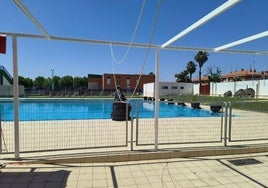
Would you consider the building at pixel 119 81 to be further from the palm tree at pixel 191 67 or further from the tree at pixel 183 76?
the palm tree at pixel 191 67

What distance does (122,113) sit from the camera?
985cm

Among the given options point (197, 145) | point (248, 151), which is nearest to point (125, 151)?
point (197, 145)

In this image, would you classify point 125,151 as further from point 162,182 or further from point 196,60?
point 196,60

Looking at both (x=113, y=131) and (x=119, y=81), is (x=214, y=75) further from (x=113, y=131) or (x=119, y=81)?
(x=113, y=131)

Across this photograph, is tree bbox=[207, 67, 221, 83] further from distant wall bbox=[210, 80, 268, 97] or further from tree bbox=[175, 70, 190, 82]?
distant wall bbox=[210, 80, 268, 97]

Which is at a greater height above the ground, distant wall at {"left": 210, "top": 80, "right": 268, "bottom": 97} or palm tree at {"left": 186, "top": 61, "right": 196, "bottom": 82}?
palm tree at {"left": 186, "top": 61, "right": 196, "bottom": 82}

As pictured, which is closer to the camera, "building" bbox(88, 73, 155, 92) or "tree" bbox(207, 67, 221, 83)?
"building" bbox(88, 73, 155, 92)

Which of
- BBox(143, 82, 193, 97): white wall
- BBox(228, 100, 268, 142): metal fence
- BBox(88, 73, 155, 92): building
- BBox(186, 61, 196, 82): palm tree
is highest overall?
BBox(186, 61, 196, 82): palm tree

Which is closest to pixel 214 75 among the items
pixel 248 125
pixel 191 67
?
pixel 191 67

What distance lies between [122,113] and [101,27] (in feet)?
12.5

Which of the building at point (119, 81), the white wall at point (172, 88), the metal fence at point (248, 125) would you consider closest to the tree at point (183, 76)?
the building at point (119, 81)

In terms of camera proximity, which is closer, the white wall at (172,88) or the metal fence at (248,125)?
the metal fence at (248,125)

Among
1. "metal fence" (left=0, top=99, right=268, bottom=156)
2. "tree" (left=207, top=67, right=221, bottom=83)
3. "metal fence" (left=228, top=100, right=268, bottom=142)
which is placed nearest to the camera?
"metal fence" (left=0, top=99, right=268, bottom=156)

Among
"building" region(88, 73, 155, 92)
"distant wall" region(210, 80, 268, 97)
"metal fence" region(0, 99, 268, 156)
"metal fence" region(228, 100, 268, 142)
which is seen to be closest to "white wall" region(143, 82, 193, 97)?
"distant wall" region(210, 80, 268, 97)
